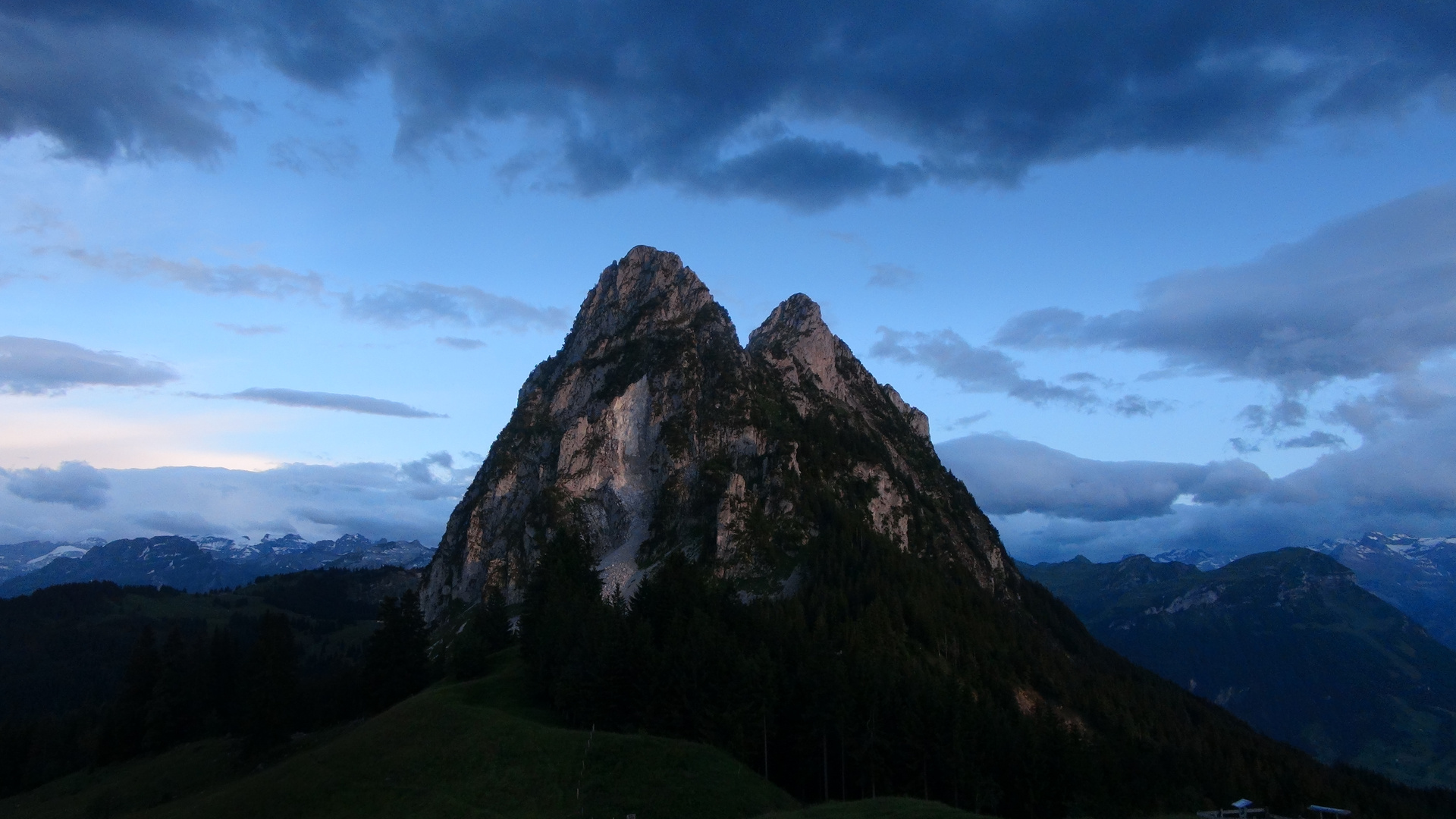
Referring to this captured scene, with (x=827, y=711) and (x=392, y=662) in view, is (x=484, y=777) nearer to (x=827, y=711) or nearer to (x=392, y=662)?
(x=827, y=711)

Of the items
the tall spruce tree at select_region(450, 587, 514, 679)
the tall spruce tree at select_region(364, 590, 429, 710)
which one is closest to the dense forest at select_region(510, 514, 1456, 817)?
the tall spruce tree at select_region(450, 587, 514, 679)

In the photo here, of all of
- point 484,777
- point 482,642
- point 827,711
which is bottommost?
point 484,777

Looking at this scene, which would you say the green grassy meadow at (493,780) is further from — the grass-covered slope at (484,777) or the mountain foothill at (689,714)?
the mountain foothill at (689,714)

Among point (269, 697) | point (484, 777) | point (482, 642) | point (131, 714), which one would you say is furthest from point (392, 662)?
point (484, 777)

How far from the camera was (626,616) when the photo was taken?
10181cm

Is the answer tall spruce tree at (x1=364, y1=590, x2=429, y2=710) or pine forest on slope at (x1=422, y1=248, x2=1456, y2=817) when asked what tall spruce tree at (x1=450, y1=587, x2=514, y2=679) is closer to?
tall spruce tree at (x1=364, y1=590, x2=429, y2=710)

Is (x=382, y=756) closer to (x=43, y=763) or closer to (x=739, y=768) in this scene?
(x=739, y=768)

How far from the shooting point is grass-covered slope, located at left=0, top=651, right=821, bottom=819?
219 feet

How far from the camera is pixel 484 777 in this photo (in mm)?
Result: 70000

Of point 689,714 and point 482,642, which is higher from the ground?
point 482,642

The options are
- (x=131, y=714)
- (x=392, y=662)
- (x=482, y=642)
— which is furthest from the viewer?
(x=131, y=714)

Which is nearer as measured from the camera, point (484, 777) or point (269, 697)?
point (484, 777)

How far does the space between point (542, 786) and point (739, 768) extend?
17336 millimetres

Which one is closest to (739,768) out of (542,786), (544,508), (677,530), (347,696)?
(542,786)
